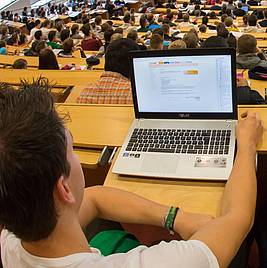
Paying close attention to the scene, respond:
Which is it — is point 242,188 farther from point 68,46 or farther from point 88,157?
point 68,46

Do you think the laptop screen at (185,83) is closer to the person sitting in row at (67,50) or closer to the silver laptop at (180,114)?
the silver laptop at (180,114)

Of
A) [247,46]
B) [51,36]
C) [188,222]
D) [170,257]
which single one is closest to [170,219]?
[188,222]

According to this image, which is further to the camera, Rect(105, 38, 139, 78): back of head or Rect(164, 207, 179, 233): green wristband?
Rect(105, 38, 139, 78): back of head

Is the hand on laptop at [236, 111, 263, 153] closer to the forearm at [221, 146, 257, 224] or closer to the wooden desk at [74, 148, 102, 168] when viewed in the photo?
the forearm at [221, 146, 257, 224]

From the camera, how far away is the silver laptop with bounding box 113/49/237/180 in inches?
54.6

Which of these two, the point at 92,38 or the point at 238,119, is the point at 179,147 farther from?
the point at 92,38

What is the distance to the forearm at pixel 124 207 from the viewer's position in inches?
47.3

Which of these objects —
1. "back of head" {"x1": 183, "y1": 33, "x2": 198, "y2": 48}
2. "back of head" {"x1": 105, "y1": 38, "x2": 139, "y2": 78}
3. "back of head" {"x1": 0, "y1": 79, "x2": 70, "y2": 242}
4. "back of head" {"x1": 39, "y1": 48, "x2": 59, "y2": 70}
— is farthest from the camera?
"back of head" {"x1": 183, "y1": 33, "x2": 198, "y2": 48}

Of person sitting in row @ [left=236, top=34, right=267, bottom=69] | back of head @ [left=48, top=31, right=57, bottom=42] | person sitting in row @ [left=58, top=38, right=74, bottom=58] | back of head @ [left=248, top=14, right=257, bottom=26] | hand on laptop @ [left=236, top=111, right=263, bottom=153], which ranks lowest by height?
back of head @ [left=248, top=14, right=257, bottom=26]

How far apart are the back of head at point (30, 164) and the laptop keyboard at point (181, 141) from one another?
630 mm

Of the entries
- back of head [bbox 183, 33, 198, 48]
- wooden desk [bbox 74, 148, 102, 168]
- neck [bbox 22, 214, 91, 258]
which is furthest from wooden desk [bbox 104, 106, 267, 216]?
back of head [bbox 183, 33, 198, 48]

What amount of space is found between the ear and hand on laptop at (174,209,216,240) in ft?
1.24

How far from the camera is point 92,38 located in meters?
7.53

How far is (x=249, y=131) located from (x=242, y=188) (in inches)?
10.8
